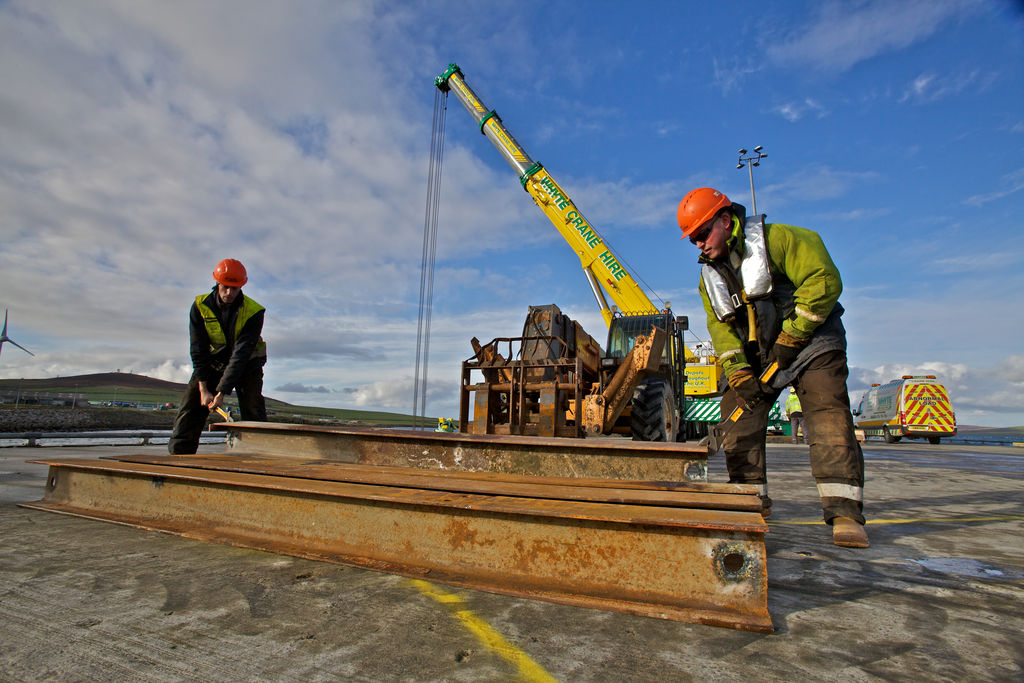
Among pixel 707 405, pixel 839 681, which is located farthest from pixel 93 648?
pixel 707 405

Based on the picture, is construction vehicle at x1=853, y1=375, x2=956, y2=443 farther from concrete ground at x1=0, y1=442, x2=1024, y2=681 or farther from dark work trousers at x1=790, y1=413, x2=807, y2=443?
concrete ground at x1=0, y1=442, x2=1024, y2=681

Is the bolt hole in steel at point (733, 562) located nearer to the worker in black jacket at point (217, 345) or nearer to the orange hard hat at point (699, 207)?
the orange hard hat at point (699, 207)

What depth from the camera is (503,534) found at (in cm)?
178

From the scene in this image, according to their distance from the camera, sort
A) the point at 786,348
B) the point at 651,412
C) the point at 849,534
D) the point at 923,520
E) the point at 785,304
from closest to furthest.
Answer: the point at 849,534 < the point at 786,348 < the point at 785,304 < the point at 923,520 < the point at 651,412

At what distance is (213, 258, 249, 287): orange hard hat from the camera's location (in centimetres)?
429

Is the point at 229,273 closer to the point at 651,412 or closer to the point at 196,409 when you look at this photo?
the point at 196,409

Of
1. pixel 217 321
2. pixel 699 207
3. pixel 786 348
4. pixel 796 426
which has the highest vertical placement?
pixel 699 207

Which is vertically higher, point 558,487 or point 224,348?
point 224,348

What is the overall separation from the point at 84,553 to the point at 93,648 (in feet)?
3.66

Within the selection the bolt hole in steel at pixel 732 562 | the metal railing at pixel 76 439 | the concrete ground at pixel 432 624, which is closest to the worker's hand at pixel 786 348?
the concrete ground at pixel 432 624

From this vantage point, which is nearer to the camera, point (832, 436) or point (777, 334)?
point (832, 436)

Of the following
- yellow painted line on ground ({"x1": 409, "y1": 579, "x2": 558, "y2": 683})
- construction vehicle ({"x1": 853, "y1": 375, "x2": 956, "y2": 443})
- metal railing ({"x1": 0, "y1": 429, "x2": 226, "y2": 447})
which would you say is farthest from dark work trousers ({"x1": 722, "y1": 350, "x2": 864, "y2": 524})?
construction vehicle ({"x1": 853, "y1": 375, "x2": 956, "y2": 443})

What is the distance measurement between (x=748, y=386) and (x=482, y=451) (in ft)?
5.66

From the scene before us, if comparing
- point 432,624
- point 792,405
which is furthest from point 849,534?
point 792,405
